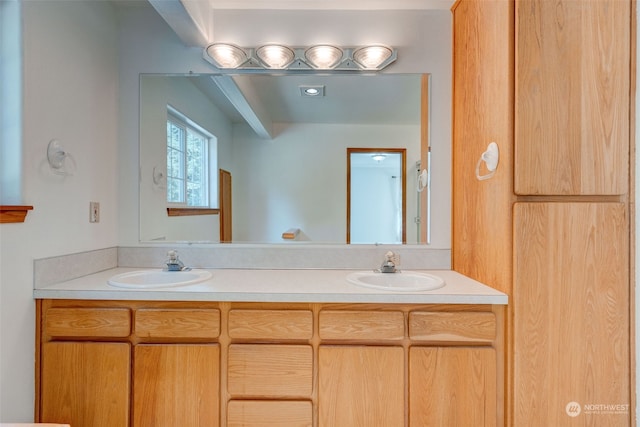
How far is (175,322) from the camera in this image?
1420 millimetres

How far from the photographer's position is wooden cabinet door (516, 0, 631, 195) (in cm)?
134

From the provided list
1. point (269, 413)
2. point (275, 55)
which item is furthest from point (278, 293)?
point (275, 55)

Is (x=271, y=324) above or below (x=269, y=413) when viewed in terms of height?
above

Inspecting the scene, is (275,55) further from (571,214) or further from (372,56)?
(571,214)

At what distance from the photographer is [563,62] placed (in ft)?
4.42

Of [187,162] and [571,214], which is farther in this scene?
[187,162]

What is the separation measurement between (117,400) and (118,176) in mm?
1231

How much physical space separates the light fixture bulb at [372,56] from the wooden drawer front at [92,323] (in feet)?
5.79

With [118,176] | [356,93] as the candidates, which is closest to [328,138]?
[356,93]

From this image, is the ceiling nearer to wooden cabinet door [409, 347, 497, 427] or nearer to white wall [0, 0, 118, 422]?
white wall [0, 0, 118, 422]

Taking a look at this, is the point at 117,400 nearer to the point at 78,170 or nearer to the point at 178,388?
the point at 178,388

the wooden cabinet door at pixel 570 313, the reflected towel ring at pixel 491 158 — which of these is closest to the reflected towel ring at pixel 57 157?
the reflected towel ring at pixel 491 158

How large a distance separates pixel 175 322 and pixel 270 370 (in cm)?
46

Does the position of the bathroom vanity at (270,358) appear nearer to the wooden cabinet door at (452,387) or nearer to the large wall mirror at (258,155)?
the wooden cabinet door at (452,387)
